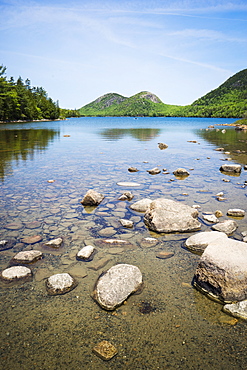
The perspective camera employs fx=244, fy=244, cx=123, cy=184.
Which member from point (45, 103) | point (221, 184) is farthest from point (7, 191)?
point (45, 103)

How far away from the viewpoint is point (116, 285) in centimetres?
437

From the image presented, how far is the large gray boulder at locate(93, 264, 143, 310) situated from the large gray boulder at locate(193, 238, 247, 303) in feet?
3.96

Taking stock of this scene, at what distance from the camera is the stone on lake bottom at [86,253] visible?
5.44 meters


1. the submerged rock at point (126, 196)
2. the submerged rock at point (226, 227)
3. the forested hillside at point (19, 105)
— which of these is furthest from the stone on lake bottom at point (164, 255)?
the forested hillside at point (19, 105)

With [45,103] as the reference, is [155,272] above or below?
below

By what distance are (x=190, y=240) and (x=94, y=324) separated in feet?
10.5

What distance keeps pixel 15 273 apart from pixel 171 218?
13.7ft

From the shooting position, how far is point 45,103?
133 m

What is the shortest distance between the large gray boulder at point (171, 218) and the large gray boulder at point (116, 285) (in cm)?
216

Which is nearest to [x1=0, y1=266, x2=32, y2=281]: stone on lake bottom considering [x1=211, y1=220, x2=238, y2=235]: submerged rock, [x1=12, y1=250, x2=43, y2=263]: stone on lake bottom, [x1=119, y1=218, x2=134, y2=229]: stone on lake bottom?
[x1=12, y1=250, x2=43, y2=263]: stone on lake bottom

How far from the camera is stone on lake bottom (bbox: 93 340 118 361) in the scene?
3.22 meters

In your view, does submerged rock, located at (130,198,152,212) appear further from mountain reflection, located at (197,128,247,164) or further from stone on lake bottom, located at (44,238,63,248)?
mountain reflection, located at (197,128,247,164)

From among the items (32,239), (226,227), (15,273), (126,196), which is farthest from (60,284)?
(126,196)

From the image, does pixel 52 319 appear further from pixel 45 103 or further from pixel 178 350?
pixel 45 103
